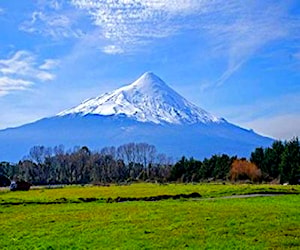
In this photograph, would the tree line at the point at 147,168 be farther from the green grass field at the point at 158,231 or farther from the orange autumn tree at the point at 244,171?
the green grass field at the point at 158,231

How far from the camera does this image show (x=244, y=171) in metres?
97.6

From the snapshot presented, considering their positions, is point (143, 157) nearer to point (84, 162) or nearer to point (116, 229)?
point (84, 162)

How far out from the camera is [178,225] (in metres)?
22.1

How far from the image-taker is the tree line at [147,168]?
94.3 metres

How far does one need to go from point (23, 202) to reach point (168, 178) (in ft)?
235

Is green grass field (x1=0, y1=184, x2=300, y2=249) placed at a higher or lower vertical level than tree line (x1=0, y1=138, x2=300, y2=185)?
lower

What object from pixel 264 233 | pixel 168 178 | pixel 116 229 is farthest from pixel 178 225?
pixel 168 178

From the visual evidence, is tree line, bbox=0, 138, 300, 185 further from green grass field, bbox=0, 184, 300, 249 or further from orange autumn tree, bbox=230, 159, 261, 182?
green grass field, bbox=0, 184, 300, 249

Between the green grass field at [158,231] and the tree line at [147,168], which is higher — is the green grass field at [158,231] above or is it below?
below

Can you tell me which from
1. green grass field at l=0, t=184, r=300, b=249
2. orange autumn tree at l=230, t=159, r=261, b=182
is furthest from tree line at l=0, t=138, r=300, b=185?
green grass field at l=0, t=184, r=300, b=249

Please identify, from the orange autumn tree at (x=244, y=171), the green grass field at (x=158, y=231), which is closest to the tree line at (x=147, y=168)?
the orange autumn tree at (x=244, y=171)

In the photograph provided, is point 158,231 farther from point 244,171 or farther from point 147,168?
point 147,168

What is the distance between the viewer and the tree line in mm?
94312

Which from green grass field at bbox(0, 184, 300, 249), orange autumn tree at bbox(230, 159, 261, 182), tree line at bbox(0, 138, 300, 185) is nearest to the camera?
green grass field at bbox(0, 184, 300, 249)
